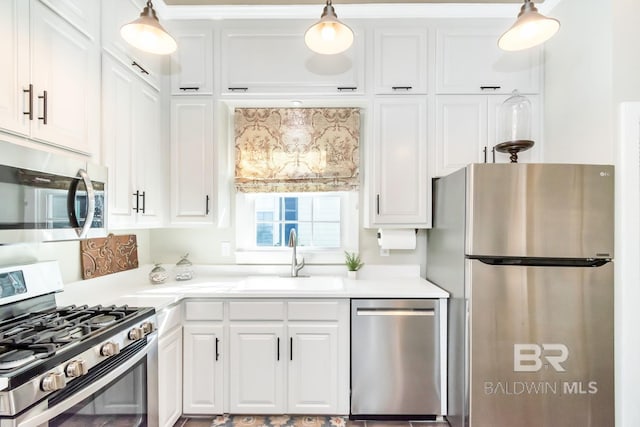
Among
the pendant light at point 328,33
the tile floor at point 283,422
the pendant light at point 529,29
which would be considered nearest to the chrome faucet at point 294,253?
the tile floor at point 283,422

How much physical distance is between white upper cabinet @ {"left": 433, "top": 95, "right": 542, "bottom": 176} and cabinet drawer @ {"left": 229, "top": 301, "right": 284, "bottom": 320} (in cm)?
145

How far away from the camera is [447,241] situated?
6.82ft

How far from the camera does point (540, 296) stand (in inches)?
67.9

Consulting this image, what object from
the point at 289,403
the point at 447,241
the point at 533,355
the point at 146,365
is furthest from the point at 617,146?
the point at 146,365

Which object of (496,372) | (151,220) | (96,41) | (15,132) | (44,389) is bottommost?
(496,372)

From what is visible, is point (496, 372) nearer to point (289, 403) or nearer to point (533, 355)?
point (533, 355)

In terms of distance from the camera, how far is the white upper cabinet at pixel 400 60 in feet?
7.41

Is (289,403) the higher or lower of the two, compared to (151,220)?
lower

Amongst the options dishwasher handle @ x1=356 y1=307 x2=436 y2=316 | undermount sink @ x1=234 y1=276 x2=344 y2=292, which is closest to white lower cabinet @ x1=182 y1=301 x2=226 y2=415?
undermount sink @ x1=234 y1=276 x2=344 y2=292

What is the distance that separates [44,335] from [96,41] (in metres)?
1.42

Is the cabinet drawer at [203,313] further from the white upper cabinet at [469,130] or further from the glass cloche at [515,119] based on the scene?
the glass cloche at [515,119]

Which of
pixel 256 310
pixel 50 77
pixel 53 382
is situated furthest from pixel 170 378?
pixel 50 77

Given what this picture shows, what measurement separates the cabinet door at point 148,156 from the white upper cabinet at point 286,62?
0.57 meters

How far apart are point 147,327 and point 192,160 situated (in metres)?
1.22
